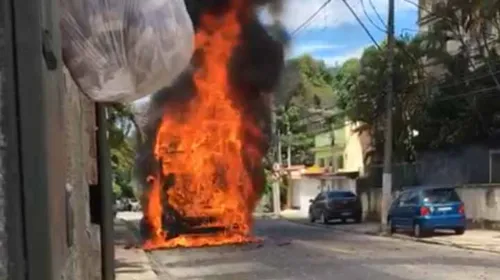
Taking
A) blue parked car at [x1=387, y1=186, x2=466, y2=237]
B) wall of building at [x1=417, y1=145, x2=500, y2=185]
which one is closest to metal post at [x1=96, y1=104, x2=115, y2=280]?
blue parked car at [x1=387, y1=186, x2=466, y2=237]

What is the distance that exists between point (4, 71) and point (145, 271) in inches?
603

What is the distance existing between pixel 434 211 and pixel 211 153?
6.68 metres

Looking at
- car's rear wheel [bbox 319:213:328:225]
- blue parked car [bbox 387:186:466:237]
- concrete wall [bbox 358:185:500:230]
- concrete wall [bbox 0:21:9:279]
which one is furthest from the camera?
car's rear wheel [bbox 319:213:328:225]

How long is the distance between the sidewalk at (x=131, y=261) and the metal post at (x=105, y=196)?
10.8 metres

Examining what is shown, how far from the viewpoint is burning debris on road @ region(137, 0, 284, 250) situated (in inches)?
932

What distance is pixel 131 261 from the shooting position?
18.6 m

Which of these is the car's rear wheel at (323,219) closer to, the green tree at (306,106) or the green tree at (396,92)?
the green tree at (396,92)

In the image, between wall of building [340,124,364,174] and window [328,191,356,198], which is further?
wall of building [340,124,364,174]

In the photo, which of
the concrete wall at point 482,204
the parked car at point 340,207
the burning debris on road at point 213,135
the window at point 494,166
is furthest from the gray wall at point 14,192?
the parked car at point 340,207

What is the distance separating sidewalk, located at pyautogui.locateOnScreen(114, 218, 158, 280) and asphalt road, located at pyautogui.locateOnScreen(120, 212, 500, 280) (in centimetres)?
27

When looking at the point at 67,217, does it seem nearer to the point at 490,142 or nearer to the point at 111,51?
the point at 111,51

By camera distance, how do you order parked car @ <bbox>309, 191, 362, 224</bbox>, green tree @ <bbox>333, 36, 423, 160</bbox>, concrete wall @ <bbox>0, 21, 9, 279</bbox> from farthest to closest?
parked car @ <bbox>309, 191, 362, 224</bbox> < green tree @ <bbox>333, 36, 423, 160</bbox> < concrete wall @ <bbox>0, 21, 9, 279</bbox>

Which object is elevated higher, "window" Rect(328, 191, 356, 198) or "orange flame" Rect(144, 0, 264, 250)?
"orange flame" Rect(144, 0, 264, 250)

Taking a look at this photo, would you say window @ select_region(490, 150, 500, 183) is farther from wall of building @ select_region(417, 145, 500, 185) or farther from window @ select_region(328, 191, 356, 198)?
window @ select_region(328, 191, 356, 198)
